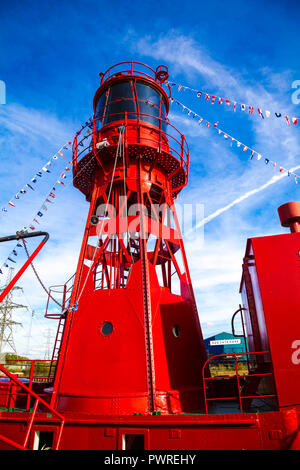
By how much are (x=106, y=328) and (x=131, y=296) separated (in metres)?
1.02

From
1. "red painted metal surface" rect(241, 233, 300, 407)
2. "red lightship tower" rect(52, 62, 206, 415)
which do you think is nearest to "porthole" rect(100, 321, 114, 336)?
"red lightship tower" rect(52, 62, 206, 415)

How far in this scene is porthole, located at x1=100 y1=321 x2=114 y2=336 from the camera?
25.8 ft

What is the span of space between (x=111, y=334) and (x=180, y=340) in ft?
6.43

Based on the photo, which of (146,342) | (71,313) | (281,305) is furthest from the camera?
(71,313)

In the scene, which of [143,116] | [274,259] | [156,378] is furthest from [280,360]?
[143,116]

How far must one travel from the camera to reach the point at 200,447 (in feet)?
19.0

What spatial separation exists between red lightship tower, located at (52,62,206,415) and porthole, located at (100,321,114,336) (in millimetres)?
25

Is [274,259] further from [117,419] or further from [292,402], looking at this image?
[117,419]

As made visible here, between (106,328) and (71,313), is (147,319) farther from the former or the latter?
(71,313)

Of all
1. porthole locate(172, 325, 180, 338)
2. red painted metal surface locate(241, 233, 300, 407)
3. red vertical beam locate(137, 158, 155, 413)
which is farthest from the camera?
porthole locate(172, 325, 180, 338)

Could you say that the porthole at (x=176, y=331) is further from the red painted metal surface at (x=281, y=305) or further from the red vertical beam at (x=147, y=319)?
the red painted metal surface at (x=281, y=305)

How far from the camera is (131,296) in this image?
8109 mm

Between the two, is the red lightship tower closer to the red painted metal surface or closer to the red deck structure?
the red deck structure

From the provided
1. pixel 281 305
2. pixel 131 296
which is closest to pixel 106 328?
pixel 131 296
